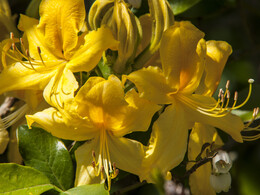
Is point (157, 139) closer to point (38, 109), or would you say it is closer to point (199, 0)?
point (38, 109)

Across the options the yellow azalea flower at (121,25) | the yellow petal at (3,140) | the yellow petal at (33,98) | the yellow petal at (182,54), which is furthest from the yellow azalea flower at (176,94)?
the yellow petal at (3,140)

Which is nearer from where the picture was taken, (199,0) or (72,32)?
(72,32)

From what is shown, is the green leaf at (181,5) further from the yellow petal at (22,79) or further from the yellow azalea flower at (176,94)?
the yellow petal at (22,79)

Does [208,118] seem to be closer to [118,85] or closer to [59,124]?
[118,85]

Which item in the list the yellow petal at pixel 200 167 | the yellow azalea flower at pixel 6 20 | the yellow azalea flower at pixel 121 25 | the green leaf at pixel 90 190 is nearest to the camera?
the green leaf at pixel 90 190

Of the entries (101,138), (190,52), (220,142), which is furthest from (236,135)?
(101,138)

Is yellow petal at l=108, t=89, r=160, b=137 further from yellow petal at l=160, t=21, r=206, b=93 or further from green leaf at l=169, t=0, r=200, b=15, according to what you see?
green leaf at l=169, t=0, r=200, b=15

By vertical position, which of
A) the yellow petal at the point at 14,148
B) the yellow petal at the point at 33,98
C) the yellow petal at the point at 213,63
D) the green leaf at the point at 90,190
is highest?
the yellow petal at the point at 213,63

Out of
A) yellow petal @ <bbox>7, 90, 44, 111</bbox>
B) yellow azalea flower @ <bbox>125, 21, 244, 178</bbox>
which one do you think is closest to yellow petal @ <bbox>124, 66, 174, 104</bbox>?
yellow azalea flower @ <bbox>125, 21, 244, 178</bbox>
